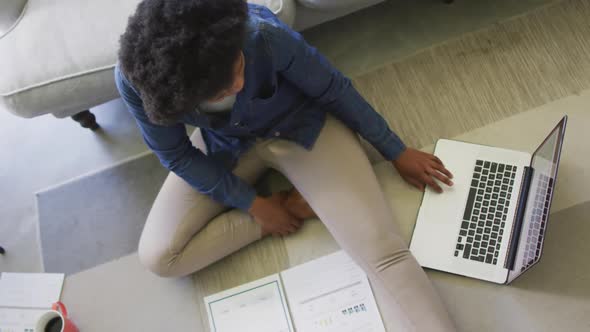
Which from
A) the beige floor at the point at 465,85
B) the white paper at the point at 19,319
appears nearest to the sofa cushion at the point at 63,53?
the beige floor at the point at 465,85

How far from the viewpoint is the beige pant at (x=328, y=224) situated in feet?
3.30

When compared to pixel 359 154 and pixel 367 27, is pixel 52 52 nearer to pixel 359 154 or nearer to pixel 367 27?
pixel 359 154

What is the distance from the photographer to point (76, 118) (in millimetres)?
1325

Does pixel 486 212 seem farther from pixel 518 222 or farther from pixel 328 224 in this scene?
→ pixel 328 224

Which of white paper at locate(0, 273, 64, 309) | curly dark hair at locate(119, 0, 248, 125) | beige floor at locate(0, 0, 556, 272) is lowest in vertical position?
white paper at locate(0, 273, 64, 309)

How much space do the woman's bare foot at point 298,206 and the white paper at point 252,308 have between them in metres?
0.17

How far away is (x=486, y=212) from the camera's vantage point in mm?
1123

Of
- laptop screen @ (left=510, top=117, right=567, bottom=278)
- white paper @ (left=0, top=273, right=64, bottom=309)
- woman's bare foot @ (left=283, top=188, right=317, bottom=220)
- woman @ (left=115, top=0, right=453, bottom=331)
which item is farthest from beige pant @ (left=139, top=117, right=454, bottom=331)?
white paper @ (left=0, top=273, right=64, bottom=309)

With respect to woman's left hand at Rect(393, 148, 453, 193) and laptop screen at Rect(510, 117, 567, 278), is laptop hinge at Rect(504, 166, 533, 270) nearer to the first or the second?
laptop screen at Rect(510, 117, 567, 278)

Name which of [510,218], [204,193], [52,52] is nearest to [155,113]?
[204,193]

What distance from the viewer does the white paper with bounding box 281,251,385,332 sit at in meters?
1.12

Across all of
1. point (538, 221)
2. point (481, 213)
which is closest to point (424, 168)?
point (481, 213)

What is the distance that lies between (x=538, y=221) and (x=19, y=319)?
4.41 ft

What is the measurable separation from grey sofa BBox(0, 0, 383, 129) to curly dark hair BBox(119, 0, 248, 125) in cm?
46
